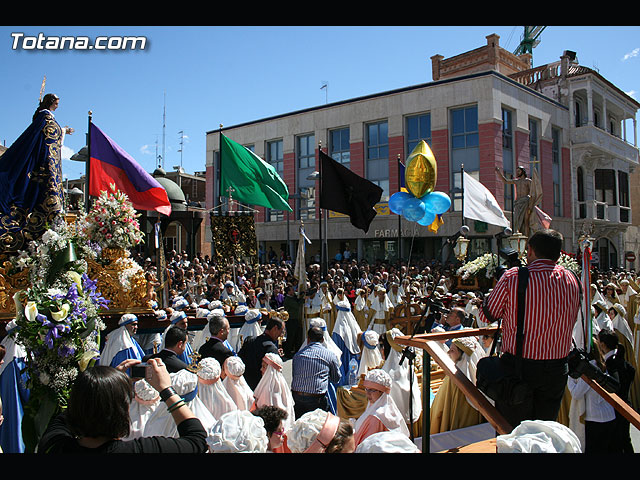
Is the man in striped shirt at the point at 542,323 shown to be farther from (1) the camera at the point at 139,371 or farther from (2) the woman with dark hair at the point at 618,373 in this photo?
(2) the woman with dark hair at the point at 618,373

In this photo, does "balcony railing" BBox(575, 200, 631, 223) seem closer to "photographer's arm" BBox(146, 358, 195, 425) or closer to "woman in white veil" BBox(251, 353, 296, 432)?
"woman in white veil" BBox(251, 353, 296, 432)

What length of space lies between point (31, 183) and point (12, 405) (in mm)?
3373

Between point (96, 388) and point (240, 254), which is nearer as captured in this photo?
point (96, 388)

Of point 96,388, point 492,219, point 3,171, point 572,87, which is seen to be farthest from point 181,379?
point 572,87

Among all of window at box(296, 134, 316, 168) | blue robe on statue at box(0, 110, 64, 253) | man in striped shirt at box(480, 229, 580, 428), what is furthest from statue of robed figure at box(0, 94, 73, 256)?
window at box(296, 134, 316, 168)

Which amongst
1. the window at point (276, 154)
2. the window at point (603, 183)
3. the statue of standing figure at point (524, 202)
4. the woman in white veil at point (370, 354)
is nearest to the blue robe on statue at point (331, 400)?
the woman in white veil at point (370, 354)

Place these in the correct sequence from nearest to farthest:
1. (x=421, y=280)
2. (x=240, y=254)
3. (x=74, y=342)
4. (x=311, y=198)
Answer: (x=74, y=342) < (x=240, y=254) < (x=421, y=280) < (x=311, y=198)

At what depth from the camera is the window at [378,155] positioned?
3086cm

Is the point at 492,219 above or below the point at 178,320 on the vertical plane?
above

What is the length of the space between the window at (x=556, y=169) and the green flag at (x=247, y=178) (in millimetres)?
26472

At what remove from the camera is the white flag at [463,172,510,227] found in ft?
47.5

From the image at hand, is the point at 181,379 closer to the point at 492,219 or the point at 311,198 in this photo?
the point at 492,219
